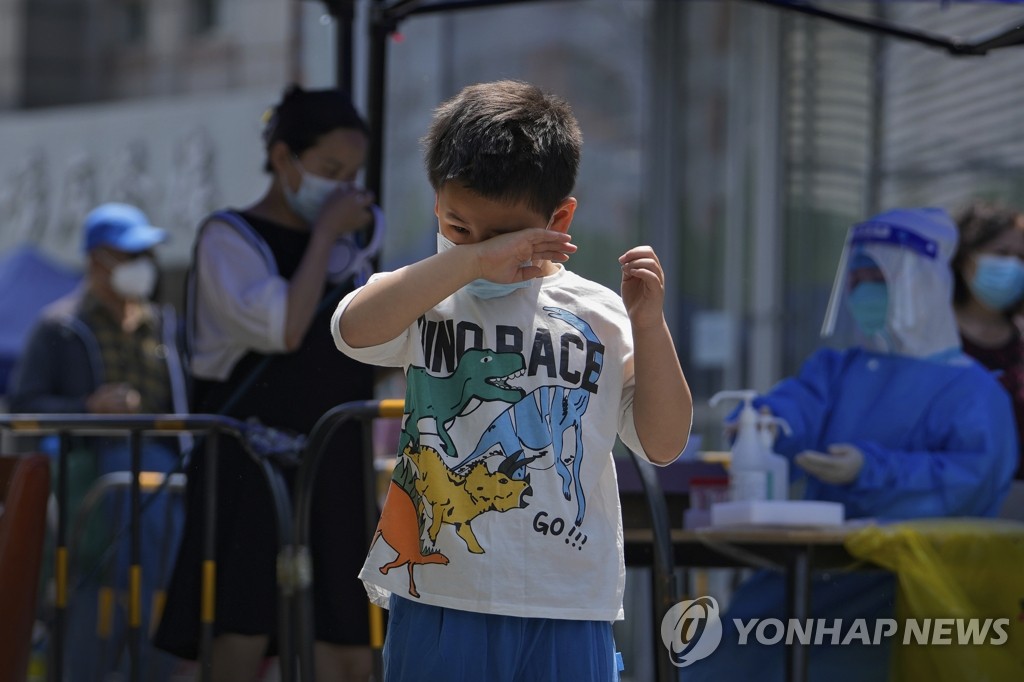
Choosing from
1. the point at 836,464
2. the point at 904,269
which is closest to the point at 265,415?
the point at 836,464

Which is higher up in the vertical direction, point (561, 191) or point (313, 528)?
point (561, 191)

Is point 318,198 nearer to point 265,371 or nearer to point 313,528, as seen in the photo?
point 265,371

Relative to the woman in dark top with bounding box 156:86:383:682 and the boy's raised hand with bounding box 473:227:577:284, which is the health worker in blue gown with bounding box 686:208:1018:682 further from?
the boy's raised hand with bounding box 473:227:577:284

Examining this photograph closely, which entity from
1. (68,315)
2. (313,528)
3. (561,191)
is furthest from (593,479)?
(68,315)

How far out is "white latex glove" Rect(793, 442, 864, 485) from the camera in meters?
4.05

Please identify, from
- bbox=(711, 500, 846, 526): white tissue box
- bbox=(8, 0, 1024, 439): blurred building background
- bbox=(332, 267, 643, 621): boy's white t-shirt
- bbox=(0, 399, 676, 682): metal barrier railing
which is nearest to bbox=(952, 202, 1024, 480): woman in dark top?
bbox=(711, 500, 846, 526): white tissue box

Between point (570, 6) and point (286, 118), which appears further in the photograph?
point (570, 6)

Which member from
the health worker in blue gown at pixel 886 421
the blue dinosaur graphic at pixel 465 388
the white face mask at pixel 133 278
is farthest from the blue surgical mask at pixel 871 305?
the white face mask at pixel 133 278

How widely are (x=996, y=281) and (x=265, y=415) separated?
2.45 metres

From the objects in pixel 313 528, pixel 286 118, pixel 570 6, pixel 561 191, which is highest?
pixel 570 6

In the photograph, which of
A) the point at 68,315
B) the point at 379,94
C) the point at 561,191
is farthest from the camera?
the point at 68,315

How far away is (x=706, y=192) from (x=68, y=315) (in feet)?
A: 11.0

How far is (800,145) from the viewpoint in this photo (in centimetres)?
724

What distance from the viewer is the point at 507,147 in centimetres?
217
